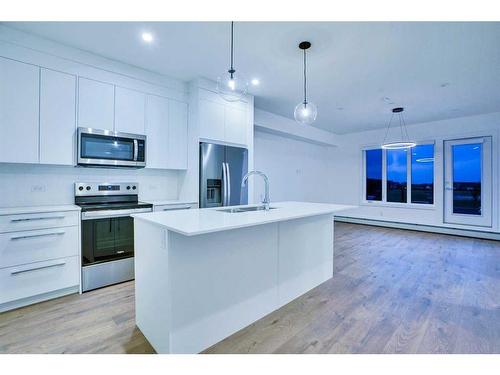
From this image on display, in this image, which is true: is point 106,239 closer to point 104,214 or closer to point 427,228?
point 104,214

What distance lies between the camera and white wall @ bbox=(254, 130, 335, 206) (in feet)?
19.3

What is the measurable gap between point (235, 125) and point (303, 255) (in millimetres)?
2418

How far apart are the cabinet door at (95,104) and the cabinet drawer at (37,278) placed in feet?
5.14

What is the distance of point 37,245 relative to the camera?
245cm

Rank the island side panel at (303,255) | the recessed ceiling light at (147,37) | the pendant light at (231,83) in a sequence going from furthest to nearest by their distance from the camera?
1. the recessed ceiling light at (147,37)
2. the island side panel at (303,255)
3. the pendant light at (231,83)

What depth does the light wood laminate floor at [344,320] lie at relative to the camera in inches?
71.5

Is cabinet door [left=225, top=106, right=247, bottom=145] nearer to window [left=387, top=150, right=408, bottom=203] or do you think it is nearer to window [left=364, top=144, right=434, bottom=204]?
window [left=364, top=144, right=434, bottom=204]

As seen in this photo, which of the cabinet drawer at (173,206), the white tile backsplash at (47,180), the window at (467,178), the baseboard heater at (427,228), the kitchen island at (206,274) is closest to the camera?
the kitchen island at (206,274)

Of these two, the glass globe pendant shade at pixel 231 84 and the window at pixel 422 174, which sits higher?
the glass globe pendant shade at pixel 231 84

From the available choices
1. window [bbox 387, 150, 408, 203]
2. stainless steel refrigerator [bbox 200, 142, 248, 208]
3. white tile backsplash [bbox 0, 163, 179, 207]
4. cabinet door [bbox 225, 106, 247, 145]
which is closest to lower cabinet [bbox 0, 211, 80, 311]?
white tile backsplash [bbox 0, 163, 179, 207]

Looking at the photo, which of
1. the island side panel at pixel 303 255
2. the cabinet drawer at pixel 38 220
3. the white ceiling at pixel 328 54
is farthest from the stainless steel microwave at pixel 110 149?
the island side panel at pixel 303 255

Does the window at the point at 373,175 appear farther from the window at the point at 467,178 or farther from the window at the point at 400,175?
the window at the point at 467,178

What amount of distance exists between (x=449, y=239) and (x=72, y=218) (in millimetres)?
6829
